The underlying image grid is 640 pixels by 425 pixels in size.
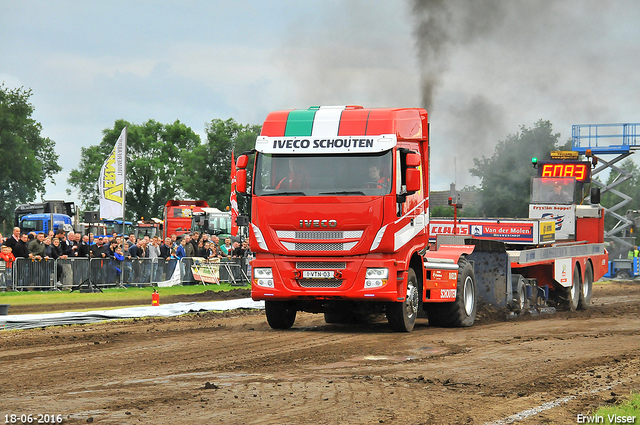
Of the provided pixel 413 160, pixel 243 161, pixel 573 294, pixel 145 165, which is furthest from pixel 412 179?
pixel 145 165

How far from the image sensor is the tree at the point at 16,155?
70.6 meters

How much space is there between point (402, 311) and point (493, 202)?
3549 cm

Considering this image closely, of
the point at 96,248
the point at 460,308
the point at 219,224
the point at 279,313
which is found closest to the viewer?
the point at 279,313

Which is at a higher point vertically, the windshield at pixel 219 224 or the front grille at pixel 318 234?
the windshield at pixel 219 224

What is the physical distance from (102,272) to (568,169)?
46.1 ft

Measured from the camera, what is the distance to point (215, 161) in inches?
3250

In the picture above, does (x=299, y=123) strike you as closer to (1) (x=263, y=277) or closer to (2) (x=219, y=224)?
(1) (x=263, y=277)

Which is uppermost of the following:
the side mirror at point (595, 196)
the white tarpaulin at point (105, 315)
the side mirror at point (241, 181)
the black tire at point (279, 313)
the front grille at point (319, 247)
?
the side mirror at point (595, 196)

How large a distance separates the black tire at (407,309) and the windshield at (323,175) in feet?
6.07

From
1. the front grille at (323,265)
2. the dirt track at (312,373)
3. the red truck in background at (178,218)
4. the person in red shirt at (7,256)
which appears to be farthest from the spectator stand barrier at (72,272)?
the red truck in background at (178,218)

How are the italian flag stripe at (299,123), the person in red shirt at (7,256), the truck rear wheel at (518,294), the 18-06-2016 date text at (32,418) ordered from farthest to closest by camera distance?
the person in red shirt at (7,256) → the truck rear wheel at (518,294) → the italian flag stripe at (299,123) → the 18-06-2016 date text at (32,418)

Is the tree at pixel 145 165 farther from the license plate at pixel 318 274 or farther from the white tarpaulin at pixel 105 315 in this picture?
the license plate at pixel 318 274

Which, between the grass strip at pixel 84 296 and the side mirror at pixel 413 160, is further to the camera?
A: the grass strip at pixel 84 296

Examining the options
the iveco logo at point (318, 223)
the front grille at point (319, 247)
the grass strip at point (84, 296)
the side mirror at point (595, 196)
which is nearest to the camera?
the iveco logo at point (318, 223)
